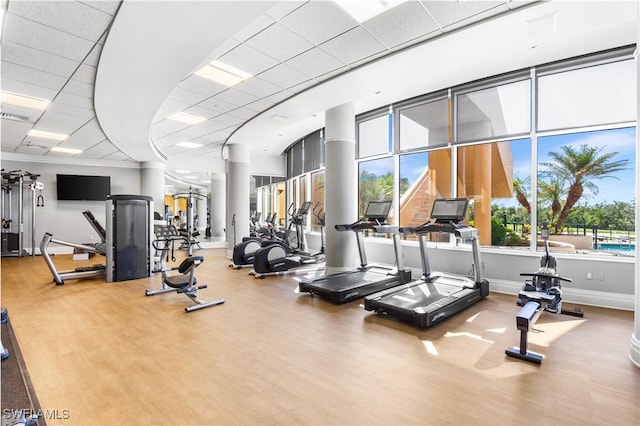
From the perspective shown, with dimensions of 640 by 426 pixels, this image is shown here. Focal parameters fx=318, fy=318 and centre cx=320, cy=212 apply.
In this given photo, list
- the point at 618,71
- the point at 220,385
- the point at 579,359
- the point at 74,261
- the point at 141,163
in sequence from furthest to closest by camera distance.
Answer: the point at 141,163 → the point at 74,261 → the point at 618,71 → the point at 579,359 → the point at 220,385

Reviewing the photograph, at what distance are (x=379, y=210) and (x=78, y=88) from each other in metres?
4.90

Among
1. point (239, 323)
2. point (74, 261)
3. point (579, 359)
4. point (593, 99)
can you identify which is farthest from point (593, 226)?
point (74, 261)

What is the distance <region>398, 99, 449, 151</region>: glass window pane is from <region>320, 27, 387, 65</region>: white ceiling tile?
243 cm

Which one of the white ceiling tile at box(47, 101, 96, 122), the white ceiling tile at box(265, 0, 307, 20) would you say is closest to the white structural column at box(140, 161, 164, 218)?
the white ceiling tile at box(47, 101, 96, 122)

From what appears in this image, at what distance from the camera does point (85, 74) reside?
13.7 feet

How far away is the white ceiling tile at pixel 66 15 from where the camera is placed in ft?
9.27

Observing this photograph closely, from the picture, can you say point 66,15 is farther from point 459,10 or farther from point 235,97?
point 459,10

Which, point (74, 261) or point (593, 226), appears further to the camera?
point (74, 261)

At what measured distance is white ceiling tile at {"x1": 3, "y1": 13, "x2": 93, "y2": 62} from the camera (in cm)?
312

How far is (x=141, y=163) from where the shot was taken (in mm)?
11148

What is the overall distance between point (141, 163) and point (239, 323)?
9.65 meters

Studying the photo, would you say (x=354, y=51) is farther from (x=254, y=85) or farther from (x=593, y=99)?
(x=593, y=99)

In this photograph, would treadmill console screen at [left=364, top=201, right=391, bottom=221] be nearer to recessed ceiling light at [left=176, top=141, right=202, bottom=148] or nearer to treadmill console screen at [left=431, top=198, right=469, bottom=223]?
treadmill console screen at [left=431, top=198, right=469, bottom=223]

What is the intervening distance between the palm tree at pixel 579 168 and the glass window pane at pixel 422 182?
5.18 ft
